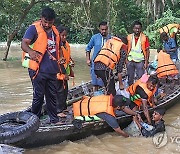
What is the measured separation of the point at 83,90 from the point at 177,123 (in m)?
2.13

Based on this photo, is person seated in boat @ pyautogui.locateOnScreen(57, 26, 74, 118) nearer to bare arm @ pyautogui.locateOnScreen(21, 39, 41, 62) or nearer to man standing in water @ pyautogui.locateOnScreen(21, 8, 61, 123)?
man standing in water @ pyautogui.locateOnScreen(21, 8, 61, 123)

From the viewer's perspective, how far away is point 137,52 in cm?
795

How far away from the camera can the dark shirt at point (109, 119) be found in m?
5.91

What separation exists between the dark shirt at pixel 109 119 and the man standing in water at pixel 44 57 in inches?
27.6

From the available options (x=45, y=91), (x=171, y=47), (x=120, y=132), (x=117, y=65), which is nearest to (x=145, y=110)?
(x=120, y=132)

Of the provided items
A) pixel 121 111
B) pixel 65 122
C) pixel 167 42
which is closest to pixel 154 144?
pixel 121 111

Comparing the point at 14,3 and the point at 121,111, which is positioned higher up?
the point at 14,3

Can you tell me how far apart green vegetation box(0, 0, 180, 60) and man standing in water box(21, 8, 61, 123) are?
7120mm

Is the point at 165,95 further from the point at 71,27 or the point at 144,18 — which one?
the point at 71,27

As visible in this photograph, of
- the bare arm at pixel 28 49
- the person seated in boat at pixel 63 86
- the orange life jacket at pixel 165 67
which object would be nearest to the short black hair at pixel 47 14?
the bare arm at pixel 28 49

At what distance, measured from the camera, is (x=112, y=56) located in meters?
6.50

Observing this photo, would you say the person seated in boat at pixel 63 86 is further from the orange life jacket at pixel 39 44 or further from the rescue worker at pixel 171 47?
the rescue worker at pixel 171 47

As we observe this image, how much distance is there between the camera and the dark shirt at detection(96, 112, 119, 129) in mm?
5914

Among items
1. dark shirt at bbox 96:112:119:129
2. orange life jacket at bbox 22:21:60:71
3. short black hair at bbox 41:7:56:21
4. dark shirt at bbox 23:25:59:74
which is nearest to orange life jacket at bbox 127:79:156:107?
dark shirt at bbox 96:112:119:129
